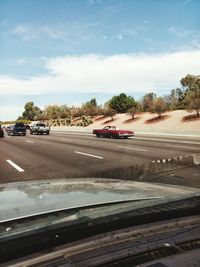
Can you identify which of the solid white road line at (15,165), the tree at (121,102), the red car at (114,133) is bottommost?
the solid white road line at (15,165)

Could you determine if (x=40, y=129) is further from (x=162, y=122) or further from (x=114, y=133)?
(x=162, y=122)

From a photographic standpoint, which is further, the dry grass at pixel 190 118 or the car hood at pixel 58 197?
the dry grass at pixel 190 118

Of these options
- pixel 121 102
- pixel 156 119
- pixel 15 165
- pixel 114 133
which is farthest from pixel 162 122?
pixel 15 165

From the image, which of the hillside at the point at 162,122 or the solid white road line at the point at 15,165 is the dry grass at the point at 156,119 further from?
the solid white road line at the point at 15,165

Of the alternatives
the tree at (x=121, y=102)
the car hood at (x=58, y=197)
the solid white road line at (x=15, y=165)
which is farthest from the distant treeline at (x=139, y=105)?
the car hood at (x=58, y=197)

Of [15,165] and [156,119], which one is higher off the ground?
[156,119]

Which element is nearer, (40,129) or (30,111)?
(40,129)

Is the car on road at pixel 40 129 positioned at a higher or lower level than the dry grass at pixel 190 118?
lower

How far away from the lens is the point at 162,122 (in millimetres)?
64188

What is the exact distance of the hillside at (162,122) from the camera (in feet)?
181

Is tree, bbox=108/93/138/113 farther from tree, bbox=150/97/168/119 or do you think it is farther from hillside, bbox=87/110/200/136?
tree, bbox=150/97/168/119

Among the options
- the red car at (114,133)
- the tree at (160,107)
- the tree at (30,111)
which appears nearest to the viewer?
the red car at (114,133)

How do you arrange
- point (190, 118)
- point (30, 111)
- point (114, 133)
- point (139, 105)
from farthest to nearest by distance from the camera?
point (30, 111), point (139, 105), point (190, 118), point (114, 133)

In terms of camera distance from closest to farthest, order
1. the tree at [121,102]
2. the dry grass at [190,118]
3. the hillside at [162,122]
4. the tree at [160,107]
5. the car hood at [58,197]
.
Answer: the car hood at [58,197] < the hillside at [162,122] < the dry grass at [190,118] < the tree at [160,107] < the tree at [121,102]
